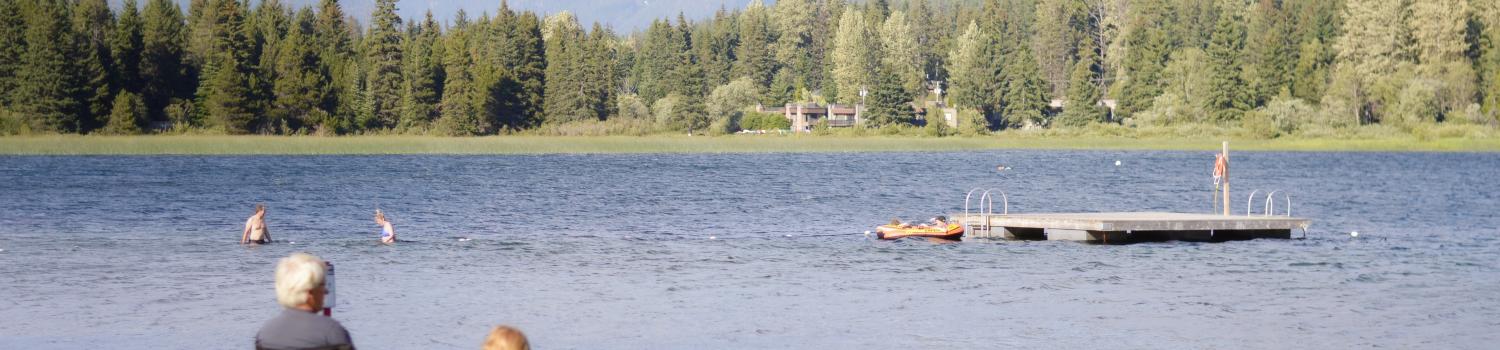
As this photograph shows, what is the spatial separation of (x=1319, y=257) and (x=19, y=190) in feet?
166

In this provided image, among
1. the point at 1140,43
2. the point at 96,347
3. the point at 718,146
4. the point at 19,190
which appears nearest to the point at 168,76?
the point at 718,146

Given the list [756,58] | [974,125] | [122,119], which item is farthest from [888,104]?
[122,119]

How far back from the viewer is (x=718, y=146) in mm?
133500

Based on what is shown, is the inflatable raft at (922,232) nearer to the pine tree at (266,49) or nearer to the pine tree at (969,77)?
the pine tree at (266,49)

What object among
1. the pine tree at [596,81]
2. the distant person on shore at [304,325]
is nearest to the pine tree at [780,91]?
the pine tree at [596,81]

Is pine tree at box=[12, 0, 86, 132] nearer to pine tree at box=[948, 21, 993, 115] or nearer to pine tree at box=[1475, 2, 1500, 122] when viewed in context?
pine tree at box=[948, 21, 993, 115]

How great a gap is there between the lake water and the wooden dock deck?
2.14 ft

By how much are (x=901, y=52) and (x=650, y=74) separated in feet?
90.5

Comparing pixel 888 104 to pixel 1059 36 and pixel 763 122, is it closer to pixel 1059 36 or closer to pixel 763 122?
pixel 763 122

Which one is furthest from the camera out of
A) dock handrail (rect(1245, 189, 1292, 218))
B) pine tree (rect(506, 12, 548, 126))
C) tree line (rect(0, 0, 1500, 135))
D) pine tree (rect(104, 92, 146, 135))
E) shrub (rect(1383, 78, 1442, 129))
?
pine tree (rect(506, 12, 548, 126))

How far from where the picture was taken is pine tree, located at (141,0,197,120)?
4811 inches

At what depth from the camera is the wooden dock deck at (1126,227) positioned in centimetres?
3741

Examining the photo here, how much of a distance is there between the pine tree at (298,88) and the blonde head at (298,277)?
118318 mm

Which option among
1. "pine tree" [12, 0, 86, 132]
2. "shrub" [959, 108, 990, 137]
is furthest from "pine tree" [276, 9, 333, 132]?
"shrub" [959, 108, 990, 137]
